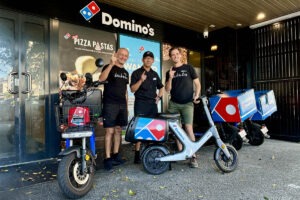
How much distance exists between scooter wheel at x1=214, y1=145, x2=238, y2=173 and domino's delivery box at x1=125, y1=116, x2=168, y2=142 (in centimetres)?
73

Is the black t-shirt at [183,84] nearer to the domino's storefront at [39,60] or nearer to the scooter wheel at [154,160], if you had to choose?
the scooter wheel at [154,160]

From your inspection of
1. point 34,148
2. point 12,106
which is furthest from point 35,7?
point 34,148

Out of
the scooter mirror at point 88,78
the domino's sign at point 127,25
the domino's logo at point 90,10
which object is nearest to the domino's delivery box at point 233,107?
the domino's sign at point 127,25

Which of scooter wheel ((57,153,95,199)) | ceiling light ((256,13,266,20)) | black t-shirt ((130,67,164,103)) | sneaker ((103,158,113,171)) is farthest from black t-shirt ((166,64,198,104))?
ceiling light ((256,13,266,20))

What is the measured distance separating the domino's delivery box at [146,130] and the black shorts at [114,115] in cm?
41

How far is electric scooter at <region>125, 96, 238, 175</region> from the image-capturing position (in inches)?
113

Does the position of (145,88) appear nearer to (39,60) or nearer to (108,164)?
(108,164)

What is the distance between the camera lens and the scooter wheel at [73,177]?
83.5 inches

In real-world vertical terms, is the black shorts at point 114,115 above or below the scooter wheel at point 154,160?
above

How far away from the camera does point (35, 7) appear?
3.71 m

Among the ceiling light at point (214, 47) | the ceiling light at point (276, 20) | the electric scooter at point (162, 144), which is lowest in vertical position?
the electric scooter at point (162, 144)

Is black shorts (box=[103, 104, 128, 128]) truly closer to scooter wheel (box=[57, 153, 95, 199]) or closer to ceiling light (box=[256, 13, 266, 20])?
scooter wheel (box=[57, 153, 95, 199])

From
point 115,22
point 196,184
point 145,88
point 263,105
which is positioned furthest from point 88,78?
point 263,105

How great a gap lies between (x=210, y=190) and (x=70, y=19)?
3.61 metres
